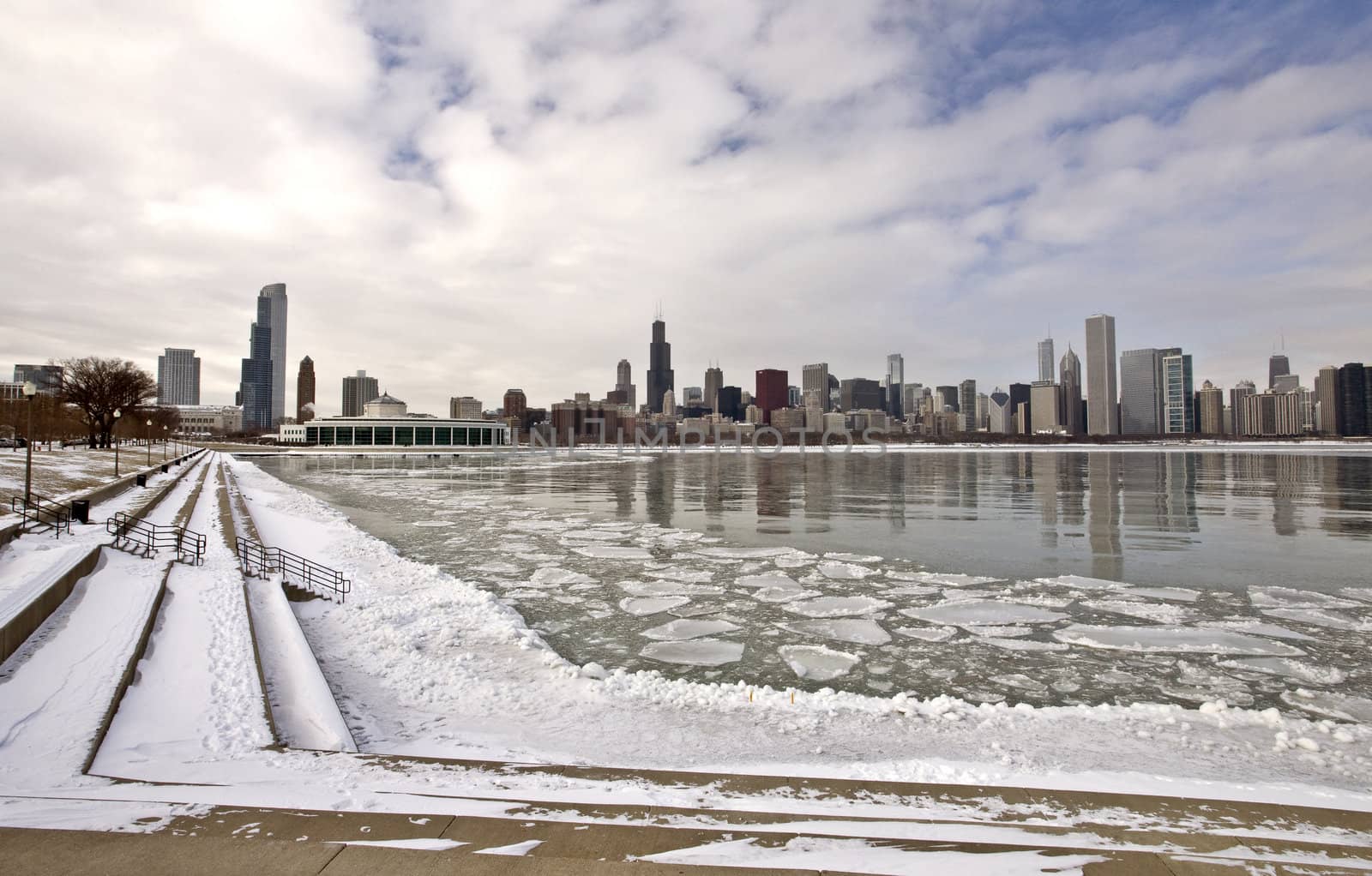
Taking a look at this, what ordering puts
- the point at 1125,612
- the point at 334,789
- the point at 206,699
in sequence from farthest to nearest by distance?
the point at 1125,612
the point at 206,699
the point at 334,789

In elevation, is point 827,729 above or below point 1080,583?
below

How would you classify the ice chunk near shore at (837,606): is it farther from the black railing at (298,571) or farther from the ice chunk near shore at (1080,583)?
the black railing at (298,571)

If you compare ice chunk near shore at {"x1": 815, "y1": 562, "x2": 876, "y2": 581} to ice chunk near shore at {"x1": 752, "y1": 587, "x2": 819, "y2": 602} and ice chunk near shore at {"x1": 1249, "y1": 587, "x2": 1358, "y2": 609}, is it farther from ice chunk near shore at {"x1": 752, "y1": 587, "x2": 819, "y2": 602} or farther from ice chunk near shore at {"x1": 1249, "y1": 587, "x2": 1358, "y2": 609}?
ice chunk near shore at {"x1": 1249, "y1": 587, "x2": 1358, "y2": 609}

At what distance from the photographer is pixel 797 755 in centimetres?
730

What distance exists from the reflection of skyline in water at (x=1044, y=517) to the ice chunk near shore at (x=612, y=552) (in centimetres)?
398

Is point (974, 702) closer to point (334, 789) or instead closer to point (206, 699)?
point (334, 789)

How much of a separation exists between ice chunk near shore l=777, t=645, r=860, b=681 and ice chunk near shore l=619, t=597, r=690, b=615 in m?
3.30

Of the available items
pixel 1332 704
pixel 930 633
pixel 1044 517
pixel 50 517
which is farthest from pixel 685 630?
pixel 50 517

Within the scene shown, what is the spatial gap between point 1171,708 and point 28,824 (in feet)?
35.8

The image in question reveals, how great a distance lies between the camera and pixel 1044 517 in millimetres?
28234

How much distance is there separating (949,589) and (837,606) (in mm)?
3036

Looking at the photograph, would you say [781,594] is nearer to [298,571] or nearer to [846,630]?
[846,630]

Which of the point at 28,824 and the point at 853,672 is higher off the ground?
the point at 28,824

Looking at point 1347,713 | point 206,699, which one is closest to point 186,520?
point 206,699
